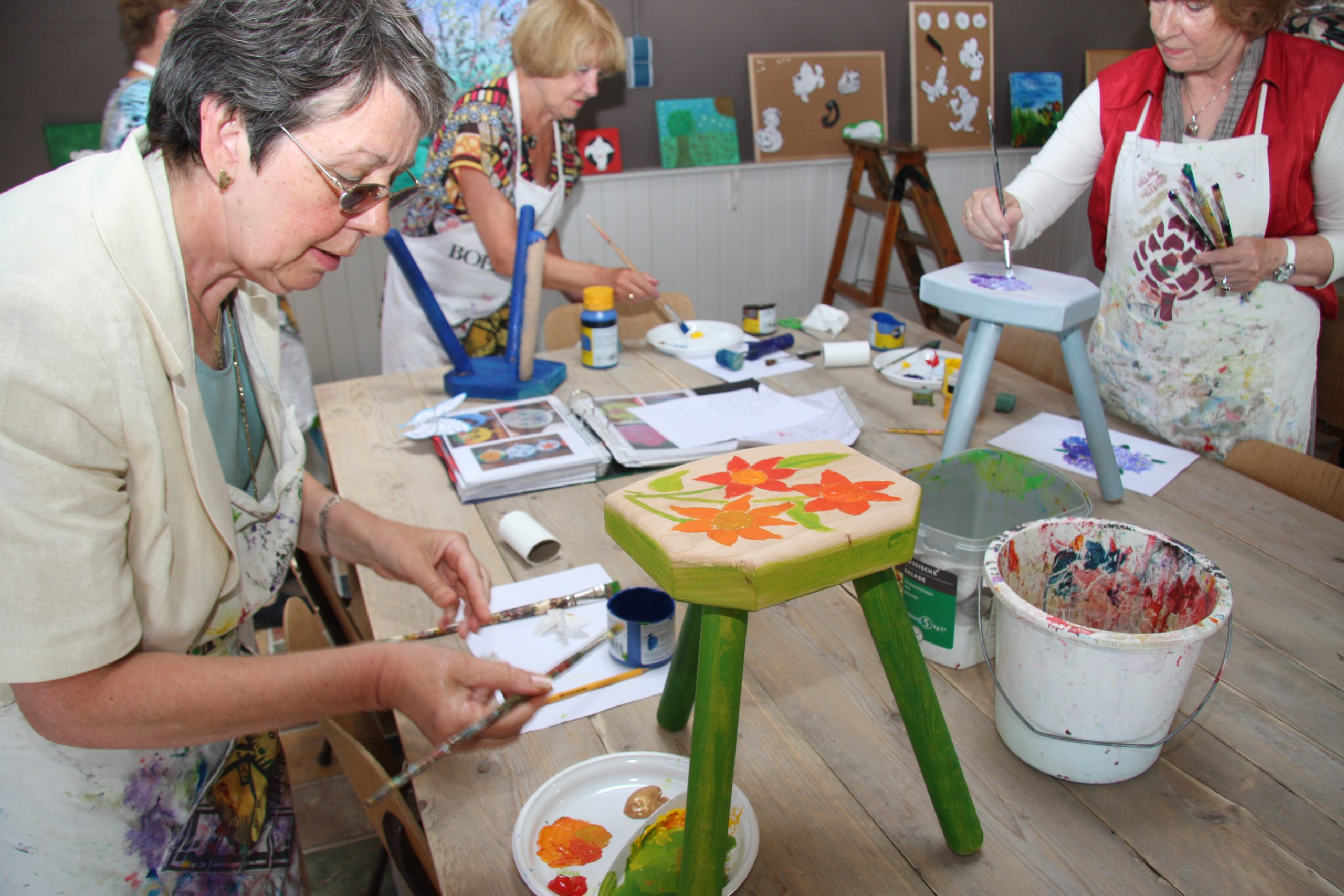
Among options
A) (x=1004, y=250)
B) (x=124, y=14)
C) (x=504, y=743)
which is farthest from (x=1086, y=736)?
(x=124, y=14)

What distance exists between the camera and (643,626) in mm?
1062

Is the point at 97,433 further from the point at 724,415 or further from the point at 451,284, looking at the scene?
the point at 451,284

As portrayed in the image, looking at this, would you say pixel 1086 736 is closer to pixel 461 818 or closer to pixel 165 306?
pixel 461 818

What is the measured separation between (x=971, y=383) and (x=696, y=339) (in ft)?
3.06

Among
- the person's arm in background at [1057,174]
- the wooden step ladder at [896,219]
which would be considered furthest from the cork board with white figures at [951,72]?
the person's arm in background at [1057,174]

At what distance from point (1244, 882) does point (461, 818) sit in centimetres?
74

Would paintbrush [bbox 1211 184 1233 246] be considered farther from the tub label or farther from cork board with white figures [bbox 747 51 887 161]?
cork board with white figures [bbox 747 51 887 161]

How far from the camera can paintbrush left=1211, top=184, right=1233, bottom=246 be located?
67.1 inches

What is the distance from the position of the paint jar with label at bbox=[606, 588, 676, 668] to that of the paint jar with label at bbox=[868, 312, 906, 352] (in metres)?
1.35

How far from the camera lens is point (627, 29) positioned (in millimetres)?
3676

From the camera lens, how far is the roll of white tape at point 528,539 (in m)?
1.32

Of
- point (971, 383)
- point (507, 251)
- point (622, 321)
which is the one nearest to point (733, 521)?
point (971, 383)

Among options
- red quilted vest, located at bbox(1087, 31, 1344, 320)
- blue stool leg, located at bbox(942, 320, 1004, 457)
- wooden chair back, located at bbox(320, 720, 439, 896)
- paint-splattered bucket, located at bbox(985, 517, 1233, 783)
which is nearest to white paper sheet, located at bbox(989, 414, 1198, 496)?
blue stool leg, located at bbox(942, 320, 1004, 457)

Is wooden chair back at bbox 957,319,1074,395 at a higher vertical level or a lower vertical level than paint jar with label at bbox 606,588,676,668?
higher
